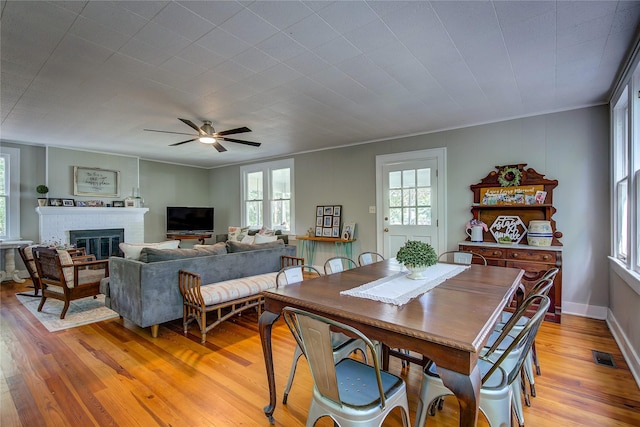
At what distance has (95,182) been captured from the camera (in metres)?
6.02

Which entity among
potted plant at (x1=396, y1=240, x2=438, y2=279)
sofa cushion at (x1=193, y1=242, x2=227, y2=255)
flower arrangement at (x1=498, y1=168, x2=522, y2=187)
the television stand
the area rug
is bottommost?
the area rug

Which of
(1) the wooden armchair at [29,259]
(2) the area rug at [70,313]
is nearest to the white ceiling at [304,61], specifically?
(1) the wooden armchair at [29,259]

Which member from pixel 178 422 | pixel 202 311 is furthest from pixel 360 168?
pixel 178 422

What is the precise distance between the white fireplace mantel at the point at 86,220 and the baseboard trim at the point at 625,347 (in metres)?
7.52

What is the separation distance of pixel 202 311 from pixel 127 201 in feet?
15.4

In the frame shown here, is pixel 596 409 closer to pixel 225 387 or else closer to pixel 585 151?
pixel 225 387

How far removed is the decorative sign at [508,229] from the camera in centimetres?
387

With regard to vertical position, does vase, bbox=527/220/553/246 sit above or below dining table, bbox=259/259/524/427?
above

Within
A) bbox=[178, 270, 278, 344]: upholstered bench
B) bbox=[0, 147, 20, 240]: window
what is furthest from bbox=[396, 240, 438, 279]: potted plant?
bbox=[0, 147, 20, 240]: window

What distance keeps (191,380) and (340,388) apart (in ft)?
4.55

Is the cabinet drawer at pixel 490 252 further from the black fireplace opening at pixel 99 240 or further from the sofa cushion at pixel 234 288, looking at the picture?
the black fireplace opening at pixel 99 240

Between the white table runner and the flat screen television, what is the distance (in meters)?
6.21

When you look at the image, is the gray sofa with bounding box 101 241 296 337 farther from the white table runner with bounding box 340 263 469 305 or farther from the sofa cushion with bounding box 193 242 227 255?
the white table runner with bounding box 340 263 469 305

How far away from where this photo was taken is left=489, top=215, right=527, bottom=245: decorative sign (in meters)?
3.87
